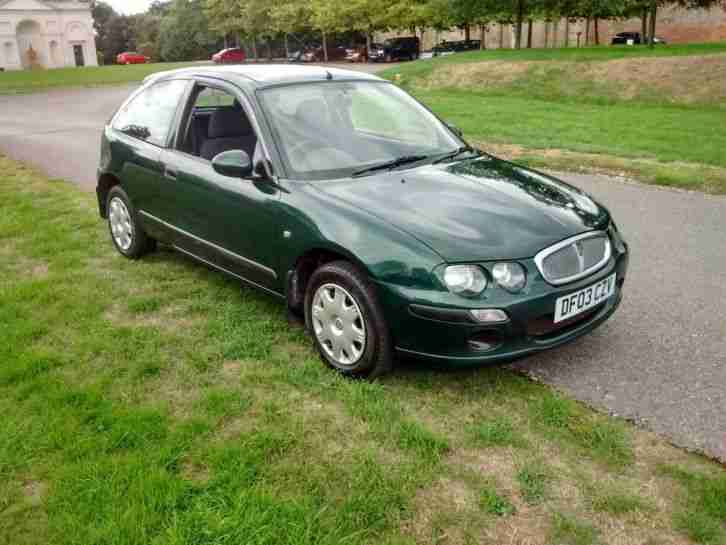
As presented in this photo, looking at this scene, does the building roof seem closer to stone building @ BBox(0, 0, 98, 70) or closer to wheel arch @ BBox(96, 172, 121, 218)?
stone building @ BBox(0, 0, 98, 70)

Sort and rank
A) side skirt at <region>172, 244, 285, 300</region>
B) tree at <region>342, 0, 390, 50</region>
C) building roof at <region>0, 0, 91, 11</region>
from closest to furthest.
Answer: side skirt at <region>172, 244, 285, 300</region> → tree at <region>342, 0, 390, 50</region> → building roof at <region>0, 0, 91, 11</region>

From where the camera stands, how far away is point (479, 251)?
3402mm

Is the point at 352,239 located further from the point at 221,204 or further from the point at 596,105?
the point at 596,105

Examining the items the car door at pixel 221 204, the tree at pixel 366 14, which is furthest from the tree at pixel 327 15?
the car door at pixel 221 204

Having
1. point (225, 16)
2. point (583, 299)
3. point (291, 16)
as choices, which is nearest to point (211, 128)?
point (583, 299)

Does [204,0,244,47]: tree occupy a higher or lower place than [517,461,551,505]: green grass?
higher

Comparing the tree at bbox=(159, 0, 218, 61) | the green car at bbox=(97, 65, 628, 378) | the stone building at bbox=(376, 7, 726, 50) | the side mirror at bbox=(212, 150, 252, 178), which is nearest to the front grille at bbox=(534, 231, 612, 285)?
the green car at bbox=(97, 65, 628, 378)

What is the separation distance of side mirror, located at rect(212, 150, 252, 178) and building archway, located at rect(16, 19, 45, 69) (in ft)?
307

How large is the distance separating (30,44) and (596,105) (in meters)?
87.1

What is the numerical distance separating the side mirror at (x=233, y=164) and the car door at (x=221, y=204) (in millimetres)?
101

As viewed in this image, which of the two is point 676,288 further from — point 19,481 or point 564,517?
point 19,481

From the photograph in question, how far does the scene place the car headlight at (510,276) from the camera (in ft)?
11.1

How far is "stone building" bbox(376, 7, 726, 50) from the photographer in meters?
45.7

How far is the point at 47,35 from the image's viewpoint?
8631 cm
